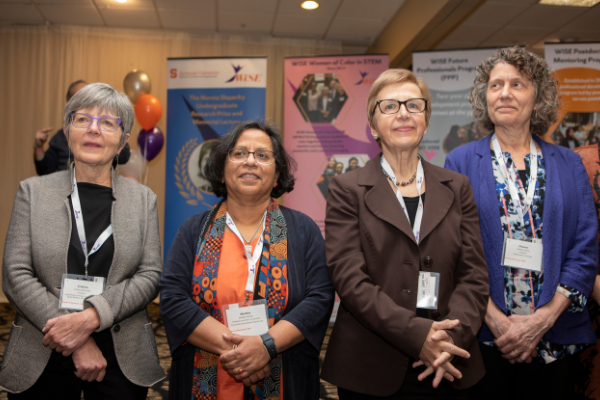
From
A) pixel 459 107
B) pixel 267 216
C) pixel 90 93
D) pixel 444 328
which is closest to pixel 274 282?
pixel 267 216

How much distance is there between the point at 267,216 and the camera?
187 centimetres

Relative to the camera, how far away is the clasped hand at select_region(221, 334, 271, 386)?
1.51 metres

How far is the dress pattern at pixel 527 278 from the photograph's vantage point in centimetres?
169

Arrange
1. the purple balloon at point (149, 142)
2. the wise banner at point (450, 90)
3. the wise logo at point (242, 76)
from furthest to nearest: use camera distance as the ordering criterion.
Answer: the purple balloon at point (149, 142) < the wise logo at point (242, 76) < the wise banner at point (450, 90)

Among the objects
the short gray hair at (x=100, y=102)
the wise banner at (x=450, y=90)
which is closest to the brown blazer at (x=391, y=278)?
the short gray hair at (x=100, y=102)

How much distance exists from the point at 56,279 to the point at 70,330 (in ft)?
0.69

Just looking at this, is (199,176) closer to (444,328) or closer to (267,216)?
(267,216)

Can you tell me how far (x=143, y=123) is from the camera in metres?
5.20

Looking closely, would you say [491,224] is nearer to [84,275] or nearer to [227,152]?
[227,152]

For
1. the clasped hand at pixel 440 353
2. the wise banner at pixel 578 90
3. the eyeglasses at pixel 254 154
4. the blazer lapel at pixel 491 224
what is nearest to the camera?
the clasped hand at pixel 440 353

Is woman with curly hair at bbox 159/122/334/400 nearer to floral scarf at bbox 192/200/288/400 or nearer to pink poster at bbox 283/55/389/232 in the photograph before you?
floral scarf at bbox 192/200/288/400

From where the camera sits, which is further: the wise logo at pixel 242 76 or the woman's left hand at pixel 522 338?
the wise logo at pixel 242 76

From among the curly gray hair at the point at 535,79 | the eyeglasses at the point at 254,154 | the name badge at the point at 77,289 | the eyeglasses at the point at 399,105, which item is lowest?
the name badge at the point at 77,289

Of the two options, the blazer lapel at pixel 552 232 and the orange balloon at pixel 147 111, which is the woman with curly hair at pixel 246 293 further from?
the orange balloon at pixel 147 111
